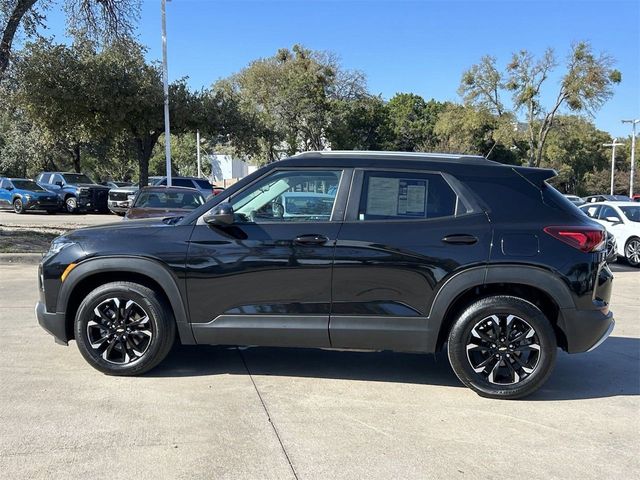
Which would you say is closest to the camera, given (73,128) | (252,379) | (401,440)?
(401,440)

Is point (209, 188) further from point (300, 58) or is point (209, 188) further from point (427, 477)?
point (300, 58)

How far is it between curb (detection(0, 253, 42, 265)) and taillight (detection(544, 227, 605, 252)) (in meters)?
10.2

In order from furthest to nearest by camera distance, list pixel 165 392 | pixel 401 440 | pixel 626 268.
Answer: pixel 626 268, pixel 165 392, pixel 401 440

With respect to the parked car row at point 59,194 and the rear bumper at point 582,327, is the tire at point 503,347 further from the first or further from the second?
the parked car row at point 59,194

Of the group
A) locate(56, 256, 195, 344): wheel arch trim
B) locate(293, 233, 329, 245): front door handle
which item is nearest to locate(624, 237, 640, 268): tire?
locate(293, 233, 329, 245): front door handle

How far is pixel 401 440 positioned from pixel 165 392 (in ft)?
6.44

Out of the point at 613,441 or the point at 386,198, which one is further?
the point at 386,198

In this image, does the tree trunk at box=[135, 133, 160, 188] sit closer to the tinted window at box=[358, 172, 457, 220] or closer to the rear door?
the tinted window at box=[358, 172, 457, 220]

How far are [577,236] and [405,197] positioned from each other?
4.48ft

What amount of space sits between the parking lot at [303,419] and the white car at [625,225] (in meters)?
9.05

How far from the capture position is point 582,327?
4.34m

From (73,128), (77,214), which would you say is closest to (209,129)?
(73,128)

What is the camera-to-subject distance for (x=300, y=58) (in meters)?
44.2

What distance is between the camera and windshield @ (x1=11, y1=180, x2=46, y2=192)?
24934mm
